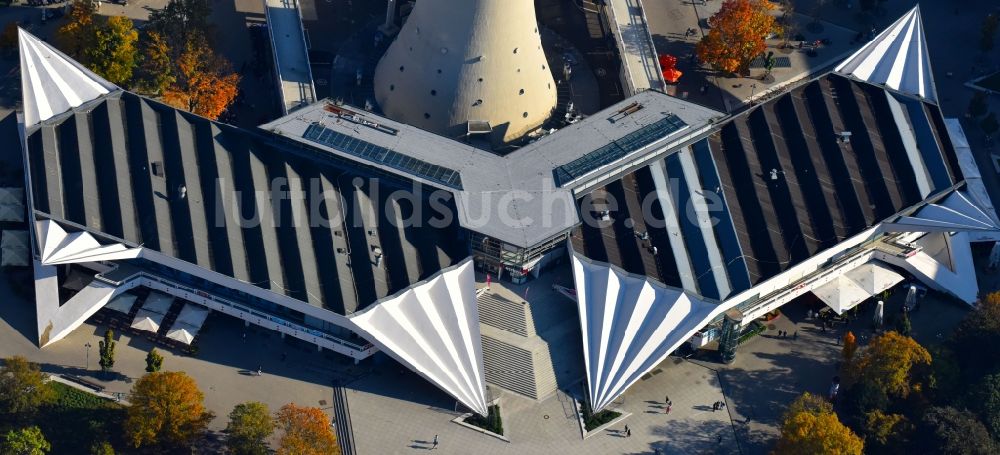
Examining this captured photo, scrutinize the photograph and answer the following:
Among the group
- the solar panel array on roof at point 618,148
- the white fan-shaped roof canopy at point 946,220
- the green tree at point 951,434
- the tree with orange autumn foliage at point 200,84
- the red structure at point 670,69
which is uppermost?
the tree with orange autumn foliage at point 200,84

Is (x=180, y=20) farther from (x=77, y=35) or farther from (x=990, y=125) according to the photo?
(x=990, y=125)

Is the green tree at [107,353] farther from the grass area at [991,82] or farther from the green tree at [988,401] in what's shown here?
the grass area at [991,82]

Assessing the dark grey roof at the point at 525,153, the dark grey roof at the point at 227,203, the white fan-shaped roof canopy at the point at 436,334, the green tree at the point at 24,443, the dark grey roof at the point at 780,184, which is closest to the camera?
the green tree at the point at 24,443

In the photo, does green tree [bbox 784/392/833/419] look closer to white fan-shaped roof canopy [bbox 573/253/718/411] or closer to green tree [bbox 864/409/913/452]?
green tree [bbox 864/409/913/452]

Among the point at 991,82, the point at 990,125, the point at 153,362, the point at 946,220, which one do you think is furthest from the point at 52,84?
the point at 991,82

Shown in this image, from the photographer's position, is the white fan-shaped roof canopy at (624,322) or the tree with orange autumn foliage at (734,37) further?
the tree with orange autumn foliage at (734,37)

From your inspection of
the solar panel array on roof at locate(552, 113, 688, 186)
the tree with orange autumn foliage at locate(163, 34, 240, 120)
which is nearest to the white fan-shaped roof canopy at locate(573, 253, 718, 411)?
the solar panel array on roof at locate(552, 113, 688, 186)

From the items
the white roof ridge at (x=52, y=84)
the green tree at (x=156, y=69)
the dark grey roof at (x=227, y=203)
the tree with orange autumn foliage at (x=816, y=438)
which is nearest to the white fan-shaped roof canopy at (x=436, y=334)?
the dark grey roof at (x=227, y=203)
